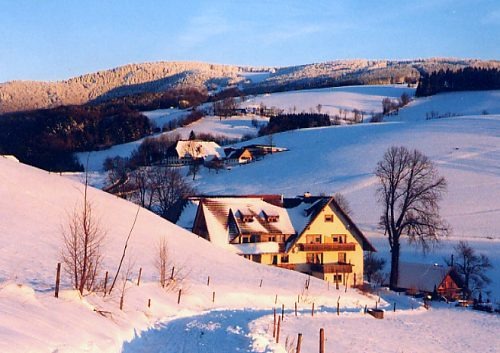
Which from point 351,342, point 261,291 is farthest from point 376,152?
point 351,342

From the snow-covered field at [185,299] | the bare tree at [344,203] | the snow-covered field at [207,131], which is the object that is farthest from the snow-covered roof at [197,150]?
the snow-covered field at [185,299]

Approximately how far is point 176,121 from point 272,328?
179 meters

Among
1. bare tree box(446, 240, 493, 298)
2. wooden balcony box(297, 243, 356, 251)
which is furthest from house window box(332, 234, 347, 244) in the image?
bare tree box(446, 240, 493, 298)

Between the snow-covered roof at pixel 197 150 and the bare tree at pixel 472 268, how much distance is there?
8112 cm

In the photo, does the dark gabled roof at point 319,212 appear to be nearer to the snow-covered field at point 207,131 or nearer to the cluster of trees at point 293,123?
the snow-covered field at point 207,131

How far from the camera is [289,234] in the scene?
48.0 meters

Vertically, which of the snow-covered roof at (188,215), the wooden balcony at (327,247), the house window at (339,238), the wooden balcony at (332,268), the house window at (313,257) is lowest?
the wooden balcony at (332,268)

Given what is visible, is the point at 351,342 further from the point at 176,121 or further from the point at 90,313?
the point at 176,121

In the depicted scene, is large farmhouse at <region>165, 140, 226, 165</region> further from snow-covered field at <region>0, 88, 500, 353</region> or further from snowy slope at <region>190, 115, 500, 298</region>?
snow-covered field at <region>0, 88, 500, 353</region>

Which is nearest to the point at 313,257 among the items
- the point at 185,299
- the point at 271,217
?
the point at 271,217

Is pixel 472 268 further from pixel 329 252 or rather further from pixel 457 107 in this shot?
pixel 457 107

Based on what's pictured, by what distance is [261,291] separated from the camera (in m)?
33.3

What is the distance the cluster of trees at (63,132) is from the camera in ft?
354

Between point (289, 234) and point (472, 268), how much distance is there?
16.9m
